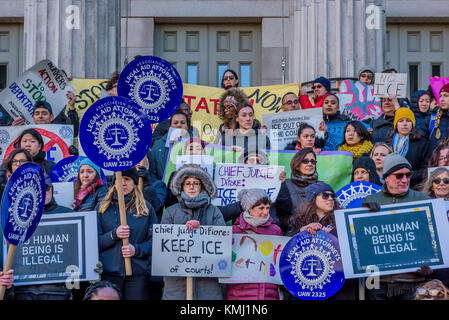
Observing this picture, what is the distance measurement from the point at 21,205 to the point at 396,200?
3.52 meters

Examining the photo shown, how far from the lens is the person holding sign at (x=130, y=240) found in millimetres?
9039

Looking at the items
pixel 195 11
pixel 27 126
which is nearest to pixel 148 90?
pixel 27 126

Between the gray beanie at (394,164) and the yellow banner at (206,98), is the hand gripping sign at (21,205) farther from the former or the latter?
the yellow banner at (206,98)

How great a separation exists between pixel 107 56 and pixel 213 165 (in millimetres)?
5093

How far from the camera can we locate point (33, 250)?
8984mm

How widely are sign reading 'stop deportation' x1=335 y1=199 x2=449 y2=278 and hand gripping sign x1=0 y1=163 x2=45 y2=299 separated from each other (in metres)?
2.76

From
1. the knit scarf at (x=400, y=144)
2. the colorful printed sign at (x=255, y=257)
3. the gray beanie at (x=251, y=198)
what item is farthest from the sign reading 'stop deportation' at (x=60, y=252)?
the knit scarf at (x=400, y=144)

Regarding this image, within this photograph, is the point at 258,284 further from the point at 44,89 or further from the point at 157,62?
the point at 44,89

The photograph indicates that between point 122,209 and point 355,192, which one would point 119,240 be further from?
point 355,192

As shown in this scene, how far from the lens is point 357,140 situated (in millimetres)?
11070

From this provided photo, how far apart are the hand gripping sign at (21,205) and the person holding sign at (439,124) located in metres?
5.10

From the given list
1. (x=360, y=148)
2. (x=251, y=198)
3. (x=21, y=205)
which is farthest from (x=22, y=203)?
(x=360, y=148)

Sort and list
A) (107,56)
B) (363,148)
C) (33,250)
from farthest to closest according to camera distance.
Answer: (107,56), (363,148), (33,250)

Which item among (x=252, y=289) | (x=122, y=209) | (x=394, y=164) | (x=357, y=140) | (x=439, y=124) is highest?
(x=439, y=124)
